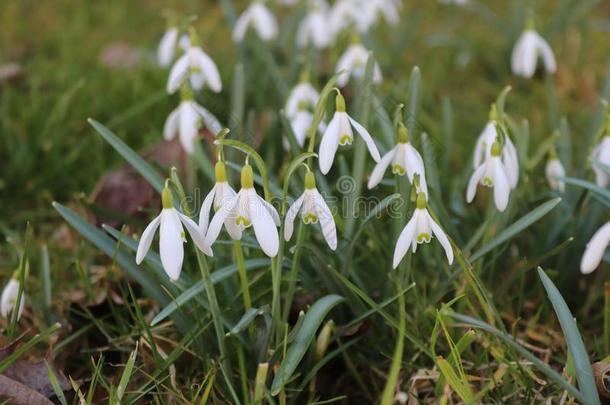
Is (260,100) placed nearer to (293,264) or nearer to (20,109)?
(20,109)

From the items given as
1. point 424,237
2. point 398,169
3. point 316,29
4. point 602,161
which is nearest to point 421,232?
point 424,237

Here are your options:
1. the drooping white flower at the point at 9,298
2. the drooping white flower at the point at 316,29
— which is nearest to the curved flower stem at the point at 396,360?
the drooping white flower at the point at 9,298

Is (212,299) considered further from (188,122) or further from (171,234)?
(188,122)

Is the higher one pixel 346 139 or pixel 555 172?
pixel 346 139

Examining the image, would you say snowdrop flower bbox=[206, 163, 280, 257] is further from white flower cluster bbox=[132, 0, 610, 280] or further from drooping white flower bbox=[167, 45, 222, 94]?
drooping white flower bbox=[167, 45, 222, 94]

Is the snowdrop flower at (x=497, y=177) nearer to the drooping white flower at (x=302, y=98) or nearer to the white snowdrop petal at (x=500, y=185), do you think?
the white snowdrop petal at (x=500, y=185)

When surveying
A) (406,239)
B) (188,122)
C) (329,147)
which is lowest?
(188,122)
